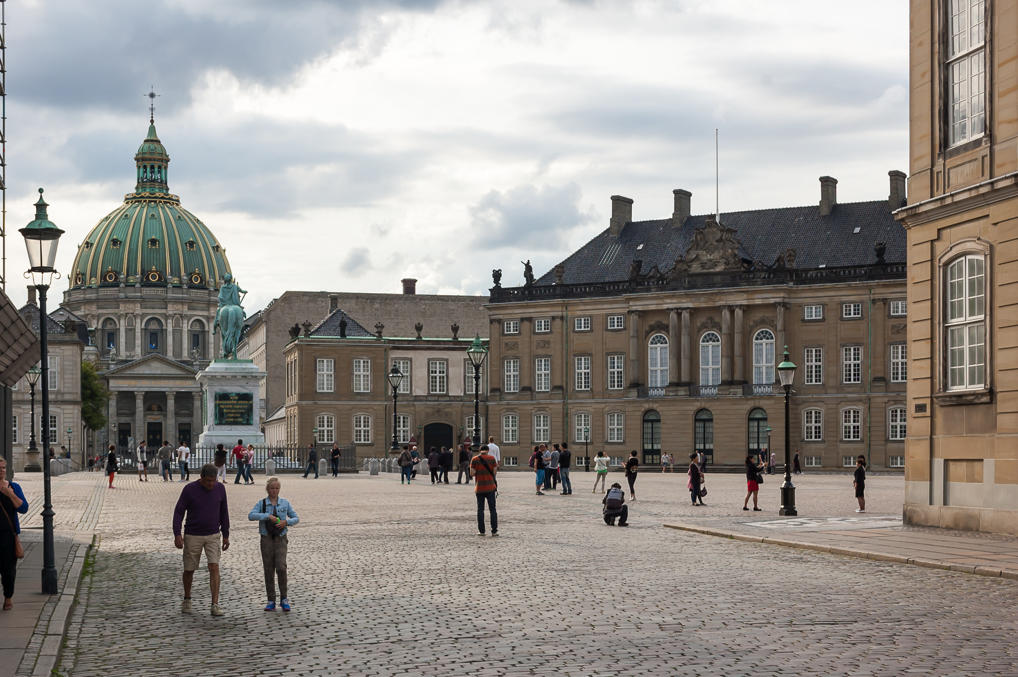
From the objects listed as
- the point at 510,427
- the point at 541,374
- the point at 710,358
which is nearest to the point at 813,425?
the point at 710,358

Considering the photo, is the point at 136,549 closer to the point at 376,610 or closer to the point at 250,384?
the point at 376,610

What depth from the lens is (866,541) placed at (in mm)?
23281

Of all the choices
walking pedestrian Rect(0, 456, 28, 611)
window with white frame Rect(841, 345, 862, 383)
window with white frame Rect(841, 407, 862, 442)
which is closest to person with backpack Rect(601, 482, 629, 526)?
walking pedestrian Rect(0, 456, 28, 611)

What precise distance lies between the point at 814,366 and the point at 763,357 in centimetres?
310

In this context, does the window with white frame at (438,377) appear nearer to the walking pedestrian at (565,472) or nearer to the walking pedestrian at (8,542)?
the walking pedestrian at (565,472)

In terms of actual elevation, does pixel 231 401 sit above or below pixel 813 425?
above

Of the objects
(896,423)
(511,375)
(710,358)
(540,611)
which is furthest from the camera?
(511,375)

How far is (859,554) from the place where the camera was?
2125cm

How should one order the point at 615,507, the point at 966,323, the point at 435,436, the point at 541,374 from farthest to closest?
the point at 435,436, the point at 541,374, the point at 615,507, the point at 966,323

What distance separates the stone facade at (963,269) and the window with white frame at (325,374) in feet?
238

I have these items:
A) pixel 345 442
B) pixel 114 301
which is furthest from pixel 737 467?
pixel 114 301

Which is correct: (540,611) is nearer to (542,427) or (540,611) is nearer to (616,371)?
(616,371)

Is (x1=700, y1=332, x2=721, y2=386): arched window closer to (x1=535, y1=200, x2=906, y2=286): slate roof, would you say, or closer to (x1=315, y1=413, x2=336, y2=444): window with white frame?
(x1=535, y1=200, x2=906, y2=286): slate roof

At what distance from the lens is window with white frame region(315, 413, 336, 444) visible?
319 feet
